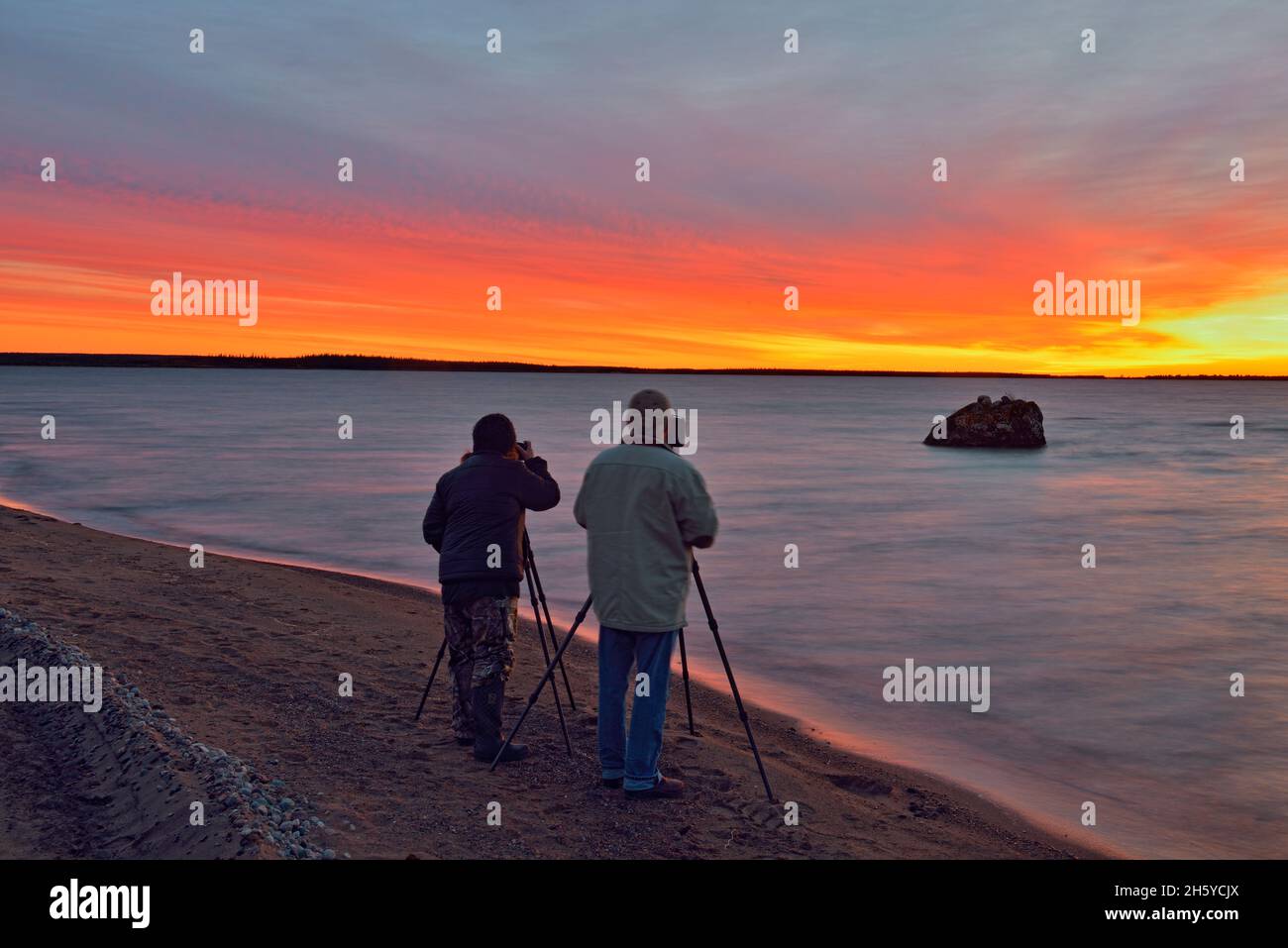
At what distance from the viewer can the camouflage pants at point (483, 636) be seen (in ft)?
21.2

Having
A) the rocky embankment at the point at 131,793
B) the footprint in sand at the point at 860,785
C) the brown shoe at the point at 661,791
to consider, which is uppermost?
the rocky embankment at the point at 131,793

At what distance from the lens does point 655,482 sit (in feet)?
18.7

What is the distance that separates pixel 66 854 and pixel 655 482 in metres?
3.65

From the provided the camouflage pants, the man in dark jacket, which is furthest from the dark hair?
the camouflage pants

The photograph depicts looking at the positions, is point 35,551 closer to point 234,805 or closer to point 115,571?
point 115,571

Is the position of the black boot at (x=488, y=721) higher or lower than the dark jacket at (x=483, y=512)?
lower

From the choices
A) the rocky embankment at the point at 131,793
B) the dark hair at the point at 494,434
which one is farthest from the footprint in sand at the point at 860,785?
the rocky embankment at the point at 131,793

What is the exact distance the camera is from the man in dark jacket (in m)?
6.40

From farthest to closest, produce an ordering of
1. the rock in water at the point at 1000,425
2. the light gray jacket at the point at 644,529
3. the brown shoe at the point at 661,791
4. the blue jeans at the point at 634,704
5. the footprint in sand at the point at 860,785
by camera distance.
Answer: the rock in water at the point at 1000,425 < the footprint in sand at the point at 860,785 < the brown shoe at the point at 661,791 < the blue jeans at the point at 634,704 < the light gray jacket at the point at 644,529

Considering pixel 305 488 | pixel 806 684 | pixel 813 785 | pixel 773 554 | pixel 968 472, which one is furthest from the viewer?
pixel 968 472

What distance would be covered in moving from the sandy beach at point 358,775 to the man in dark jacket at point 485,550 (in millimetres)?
559

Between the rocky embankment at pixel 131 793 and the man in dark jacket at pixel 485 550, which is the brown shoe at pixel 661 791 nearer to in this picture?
the man in dark jacket at pixel 485 550

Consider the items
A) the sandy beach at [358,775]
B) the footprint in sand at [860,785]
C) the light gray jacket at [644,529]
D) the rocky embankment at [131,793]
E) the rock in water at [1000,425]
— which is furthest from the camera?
the rock in water at [1000,425]

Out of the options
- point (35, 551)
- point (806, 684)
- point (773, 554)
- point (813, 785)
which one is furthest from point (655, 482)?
point (773, 554)
